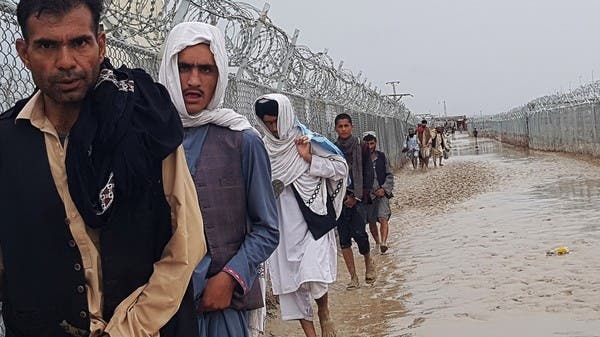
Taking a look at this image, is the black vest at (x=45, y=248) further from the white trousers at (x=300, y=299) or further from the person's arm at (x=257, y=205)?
the white trousers at (x=300, y=299)

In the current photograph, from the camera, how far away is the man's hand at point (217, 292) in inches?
91.5

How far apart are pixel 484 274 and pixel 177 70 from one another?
550cm

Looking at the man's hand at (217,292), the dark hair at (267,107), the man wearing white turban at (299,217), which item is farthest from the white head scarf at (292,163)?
the man's hand at (217,292)

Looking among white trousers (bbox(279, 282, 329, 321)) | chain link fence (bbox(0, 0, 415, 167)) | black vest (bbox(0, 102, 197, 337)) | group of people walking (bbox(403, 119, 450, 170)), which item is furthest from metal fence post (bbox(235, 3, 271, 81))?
group of people walking (bbox(403, 119, 450, 170))

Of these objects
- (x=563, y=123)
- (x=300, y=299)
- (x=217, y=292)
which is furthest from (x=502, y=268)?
(x=563, y=123)

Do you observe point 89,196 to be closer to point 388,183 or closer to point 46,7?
point 46,7

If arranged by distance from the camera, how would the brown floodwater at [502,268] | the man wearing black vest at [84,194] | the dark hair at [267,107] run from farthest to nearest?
the brown floodwater at [502,268] < the dark hair at [267,107] < the man wearing black vest at [84,194]

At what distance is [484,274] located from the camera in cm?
736

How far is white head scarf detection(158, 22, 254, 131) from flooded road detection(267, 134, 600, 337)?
3444 millimetres

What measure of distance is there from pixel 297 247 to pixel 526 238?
522cm

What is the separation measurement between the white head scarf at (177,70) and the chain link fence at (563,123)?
21.8 meters

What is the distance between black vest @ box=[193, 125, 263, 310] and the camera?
245 cm

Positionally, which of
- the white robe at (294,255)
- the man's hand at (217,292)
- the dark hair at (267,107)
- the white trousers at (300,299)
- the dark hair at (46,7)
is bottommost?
the white trousers at (300,299)

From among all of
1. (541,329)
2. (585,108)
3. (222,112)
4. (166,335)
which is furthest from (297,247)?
(585,108)
